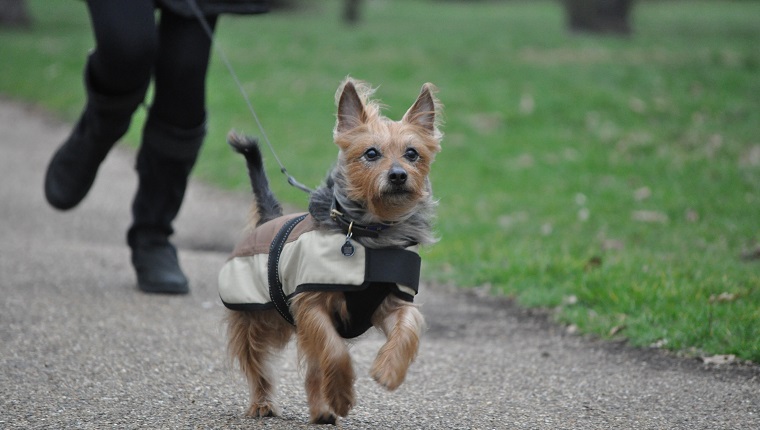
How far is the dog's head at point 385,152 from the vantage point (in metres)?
3.55

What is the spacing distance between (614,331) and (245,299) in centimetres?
232

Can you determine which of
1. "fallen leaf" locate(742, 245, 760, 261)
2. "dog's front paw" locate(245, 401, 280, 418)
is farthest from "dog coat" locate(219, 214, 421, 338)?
"fallen leaf" locate(742, 245, 760, 261)

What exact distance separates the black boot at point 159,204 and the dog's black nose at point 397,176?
7.74 ft

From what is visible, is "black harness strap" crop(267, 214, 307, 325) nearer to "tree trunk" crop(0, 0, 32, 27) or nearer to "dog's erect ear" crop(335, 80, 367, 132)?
"dog's erect ear" crop(335, 80, 367, 132)

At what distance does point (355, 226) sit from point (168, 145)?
7.38ft

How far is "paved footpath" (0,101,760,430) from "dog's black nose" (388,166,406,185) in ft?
3.16

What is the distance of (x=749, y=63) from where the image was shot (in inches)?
557

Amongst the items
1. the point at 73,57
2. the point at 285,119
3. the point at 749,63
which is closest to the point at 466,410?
the point at 285,119

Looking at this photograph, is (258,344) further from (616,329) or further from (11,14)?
(11,14)

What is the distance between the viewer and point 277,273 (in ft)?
12.3

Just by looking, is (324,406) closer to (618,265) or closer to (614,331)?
(614,331)

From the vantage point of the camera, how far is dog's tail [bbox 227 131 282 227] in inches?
167

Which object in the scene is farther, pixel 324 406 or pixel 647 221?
pixel 647 221

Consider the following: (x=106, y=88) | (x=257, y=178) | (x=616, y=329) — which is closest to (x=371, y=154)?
(x=257, y=178)
